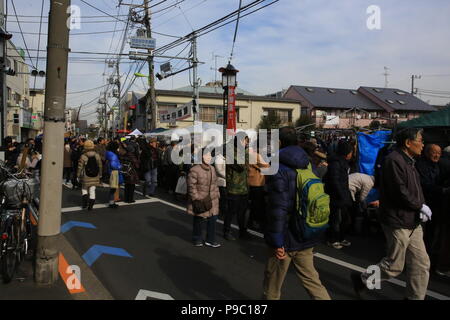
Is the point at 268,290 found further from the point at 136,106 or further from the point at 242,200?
the point at 136,106

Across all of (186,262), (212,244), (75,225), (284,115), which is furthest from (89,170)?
(284,115)

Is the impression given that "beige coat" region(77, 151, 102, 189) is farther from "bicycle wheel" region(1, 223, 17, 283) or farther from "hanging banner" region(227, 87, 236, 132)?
"hanging banner" region(227, 87, 236, 132)

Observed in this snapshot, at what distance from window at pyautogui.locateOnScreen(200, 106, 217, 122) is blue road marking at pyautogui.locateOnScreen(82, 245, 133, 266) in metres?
27.7

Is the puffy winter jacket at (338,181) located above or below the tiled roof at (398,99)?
below

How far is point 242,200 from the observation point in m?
6.24

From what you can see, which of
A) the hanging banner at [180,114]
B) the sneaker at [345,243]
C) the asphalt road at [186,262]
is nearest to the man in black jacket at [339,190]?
the sneaker at [345,243]

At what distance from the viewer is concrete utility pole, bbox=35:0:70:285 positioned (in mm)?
3854

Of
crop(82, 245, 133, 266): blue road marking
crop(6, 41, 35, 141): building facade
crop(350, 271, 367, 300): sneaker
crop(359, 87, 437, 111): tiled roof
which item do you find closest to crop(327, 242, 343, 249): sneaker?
crop(350, 271, 367, 300): sneaker

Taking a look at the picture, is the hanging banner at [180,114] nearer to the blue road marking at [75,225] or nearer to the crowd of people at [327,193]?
the crowd of people at [327,193]

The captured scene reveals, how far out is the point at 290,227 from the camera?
295 cm

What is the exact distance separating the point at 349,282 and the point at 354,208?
241cm

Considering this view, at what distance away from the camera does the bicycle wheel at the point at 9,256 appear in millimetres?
3877

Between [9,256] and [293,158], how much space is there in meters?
3.54
